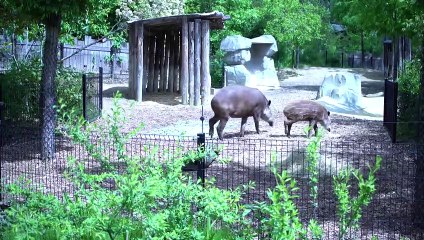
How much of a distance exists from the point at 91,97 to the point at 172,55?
688 cm

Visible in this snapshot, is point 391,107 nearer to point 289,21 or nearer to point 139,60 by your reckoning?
point 139,60

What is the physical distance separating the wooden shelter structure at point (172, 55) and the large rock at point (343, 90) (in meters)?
3.51

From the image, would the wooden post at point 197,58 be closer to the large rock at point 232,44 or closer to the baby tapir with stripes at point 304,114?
the baby tapir with stripes at point 304,114

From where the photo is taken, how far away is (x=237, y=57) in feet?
89.9

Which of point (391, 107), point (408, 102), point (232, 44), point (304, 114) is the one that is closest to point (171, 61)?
point (232, 44)

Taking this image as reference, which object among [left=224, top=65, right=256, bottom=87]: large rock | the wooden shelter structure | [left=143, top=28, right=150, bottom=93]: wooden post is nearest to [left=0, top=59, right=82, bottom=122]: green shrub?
the wooden shelter structure

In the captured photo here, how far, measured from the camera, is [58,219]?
4.89 meters

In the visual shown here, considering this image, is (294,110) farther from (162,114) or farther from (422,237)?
(422,237)

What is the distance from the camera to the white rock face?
88.3 feet

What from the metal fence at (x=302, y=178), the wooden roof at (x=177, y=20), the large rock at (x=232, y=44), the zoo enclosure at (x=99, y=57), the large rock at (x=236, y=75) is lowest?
the metal fence at (x=302, y=178)

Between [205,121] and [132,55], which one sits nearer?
[205,121]

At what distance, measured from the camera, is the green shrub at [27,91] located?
12.4 m

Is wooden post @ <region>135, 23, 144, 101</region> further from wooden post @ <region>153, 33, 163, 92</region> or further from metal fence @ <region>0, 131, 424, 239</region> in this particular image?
metal fence @ <region>0, 131, 424, 239</region>

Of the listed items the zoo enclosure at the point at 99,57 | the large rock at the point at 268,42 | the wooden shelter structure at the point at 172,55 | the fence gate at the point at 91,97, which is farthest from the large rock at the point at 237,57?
the fence gate at the point at 91,97
